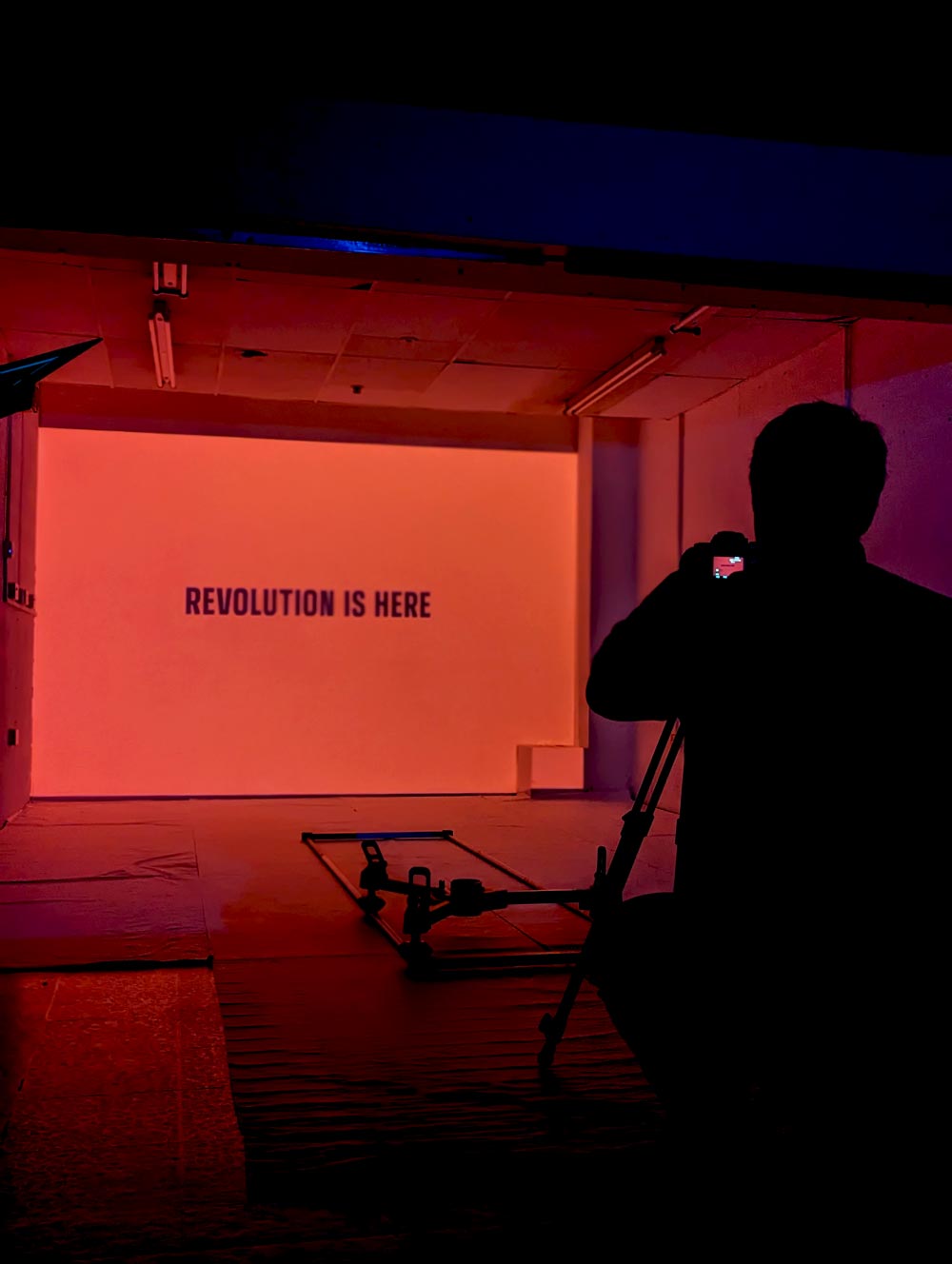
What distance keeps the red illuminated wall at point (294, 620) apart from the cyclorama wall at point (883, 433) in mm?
1339

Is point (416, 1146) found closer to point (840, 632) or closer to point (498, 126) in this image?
point (840, 632)

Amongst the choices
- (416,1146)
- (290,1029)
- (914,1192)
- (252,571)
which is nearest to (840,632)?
(914,1192)

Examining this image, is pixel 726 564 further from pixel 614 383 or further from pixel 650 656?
pixel 650 656

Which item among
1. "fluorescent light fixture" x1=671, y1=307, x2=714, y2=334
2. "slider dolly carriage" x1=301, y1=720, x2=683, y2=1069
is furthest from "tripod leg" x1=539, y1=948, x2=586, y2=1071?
"fluorescent light fixture" x1=671, y1=307, x2=714, y2=334

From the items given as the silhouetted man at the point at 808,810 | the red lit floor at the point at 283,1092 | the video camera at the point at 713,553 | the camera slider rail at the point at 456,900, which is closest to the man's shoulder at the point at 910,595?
the silhouetted man at the point at 808,810

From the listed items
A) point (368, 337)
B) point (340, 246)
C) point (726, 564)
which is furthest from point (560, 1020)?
point (368, 337)

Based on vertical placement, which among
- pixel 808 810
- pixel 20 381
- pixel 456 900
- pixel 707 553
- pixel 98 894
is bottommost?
pixel 98 894

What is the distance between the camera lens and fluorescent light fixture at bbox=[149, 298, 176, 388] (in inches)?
239

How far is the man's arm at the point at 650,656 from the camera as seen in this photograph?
4.28 ft

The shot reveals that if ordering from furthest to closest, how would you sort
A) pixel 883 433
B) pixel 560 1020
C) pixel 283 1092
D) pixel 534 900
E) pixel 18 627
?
1. pixel 18 627
2. pixel 883 433
3. pixel 534 900
4. pixel 560 1020
5. pixel 283 1092

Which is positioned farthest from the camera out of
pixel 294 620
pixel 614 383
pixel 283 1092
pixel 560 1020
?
pixel 294 620

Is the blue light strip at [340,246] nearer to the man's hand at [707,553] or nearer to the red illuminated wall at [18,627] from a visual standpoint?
the man's hand at [707,553]

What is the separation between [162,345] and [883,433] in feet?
13.5

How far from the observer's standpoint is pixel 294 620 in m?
8.86
